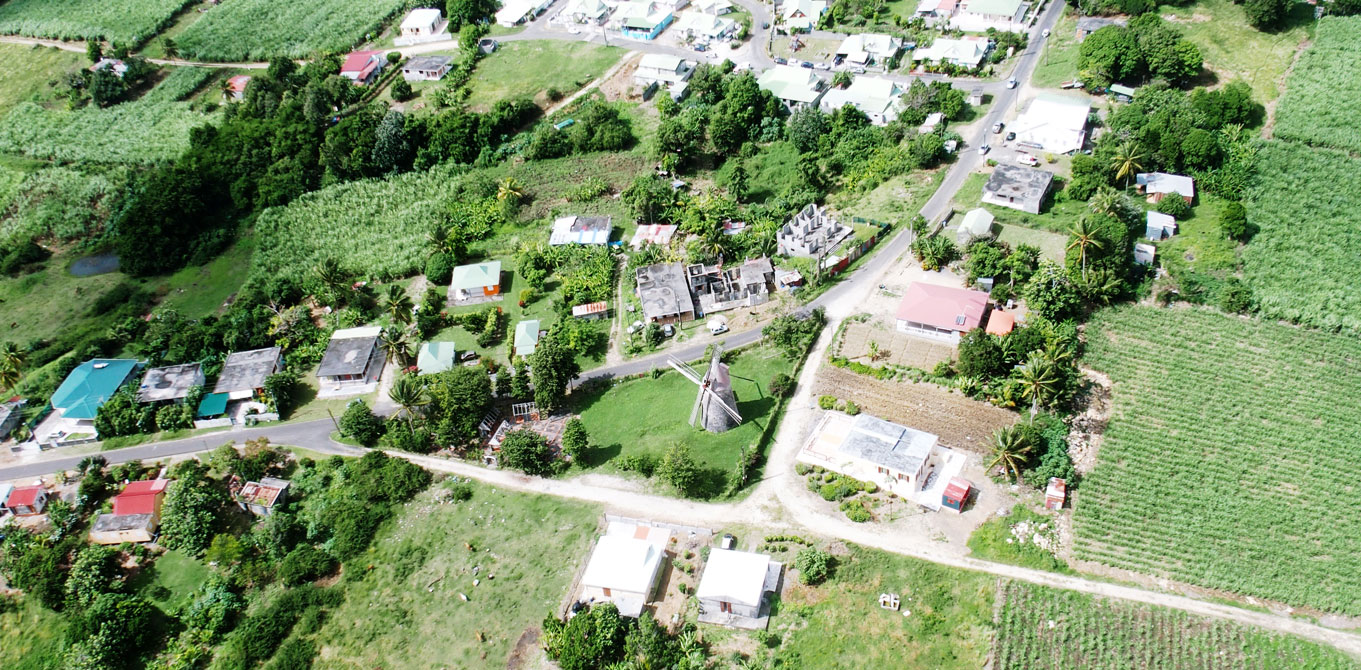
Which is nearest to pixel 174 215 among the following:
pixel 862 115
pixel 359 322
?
pixel 359 322

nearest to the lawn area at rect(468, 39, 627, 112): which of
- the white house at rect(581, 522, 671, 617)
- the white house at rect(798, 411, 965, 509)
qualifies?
the white house at rect(798, 411, 965, 509)

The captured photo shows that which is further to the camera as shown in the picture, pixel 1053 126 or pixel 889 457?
pixel 1053 126

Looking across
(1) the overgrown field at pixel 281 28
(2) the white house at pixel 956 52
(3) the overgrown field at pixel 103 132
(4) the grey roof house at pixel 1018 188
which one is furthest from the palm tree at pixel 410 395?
(1) the overgrown field at pixel 281 28

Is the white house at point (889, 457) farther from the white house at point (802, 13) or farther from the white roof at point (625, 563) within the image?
the white house at point (802, 13)

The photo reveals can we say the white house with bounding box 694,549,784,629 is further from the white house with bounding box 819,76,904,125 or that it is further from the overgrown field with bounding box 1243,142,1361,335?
the white house with bounding box 819,76,904,125

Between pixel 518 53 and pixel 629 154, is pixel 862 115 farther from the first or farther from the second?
pixel 518 53

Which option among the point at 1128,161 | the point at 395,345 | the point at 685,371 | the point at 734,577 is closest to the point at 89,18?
the point at 395,345

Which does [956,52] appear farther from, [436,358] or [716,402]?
[436,358]
